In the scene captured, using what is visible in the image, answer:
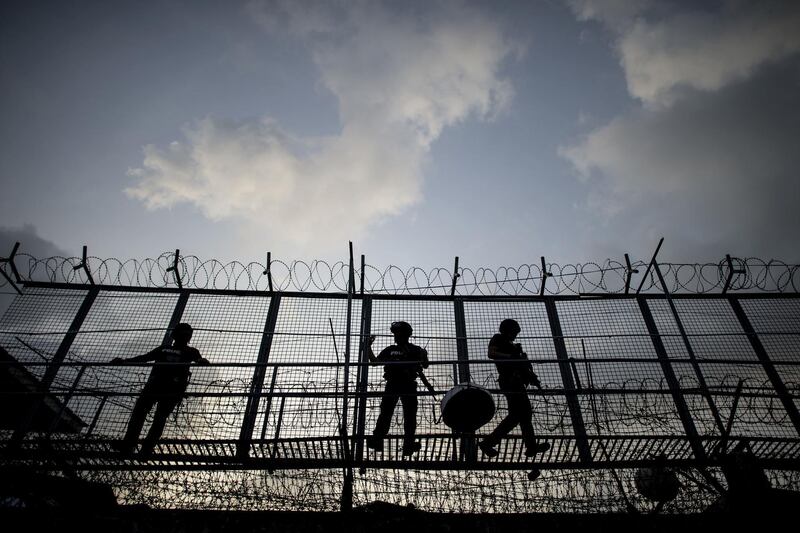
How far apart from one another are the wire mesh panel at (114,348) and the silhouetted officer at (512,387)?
187 inches

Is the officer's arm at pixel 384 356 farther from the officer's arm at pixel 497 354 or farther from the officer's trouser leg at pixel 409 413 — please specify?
the officer's arm at pixel 497 354

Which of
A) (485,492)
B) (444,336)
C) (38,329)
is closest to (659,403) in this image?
(485,492)

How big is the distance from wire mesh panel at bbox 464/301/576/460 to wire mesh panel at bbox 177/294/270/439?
3.40m

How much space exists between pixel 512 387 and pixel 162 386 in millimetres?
4873

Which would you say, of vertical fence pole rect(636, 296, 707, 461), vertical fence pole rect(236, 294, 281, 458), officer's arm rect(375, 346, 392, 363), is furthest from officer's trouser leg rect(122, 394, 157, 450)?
vertical fence pole rect(636, 296, 707, 461)

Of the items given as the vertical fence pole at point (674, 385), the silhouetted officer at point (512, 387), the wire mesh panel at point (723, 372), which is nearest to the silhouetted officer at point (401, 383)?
the silhouetted officer at point (512, 387)

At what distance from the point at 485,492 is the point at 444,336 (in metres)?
2.40

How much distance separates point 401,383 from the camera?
5848 mm

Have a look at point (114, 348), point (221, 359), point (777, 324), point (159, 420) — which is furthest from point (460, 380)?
point (777, 324)

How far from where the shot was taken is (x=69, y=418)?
5.96 meters

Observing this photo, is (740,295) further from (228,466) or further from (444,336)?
(228,466)

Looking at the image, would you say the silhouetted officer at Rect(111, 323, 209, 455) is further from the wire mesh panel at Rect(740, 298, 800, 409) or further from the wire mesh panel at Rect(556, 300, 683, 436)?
the wire mesh panel at Rect(740, 298, 800, 409)

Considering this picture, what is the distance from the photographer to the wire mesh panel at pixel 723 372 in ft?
19.3

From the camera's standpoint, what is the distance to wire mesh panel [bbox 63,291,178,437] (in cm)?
570
